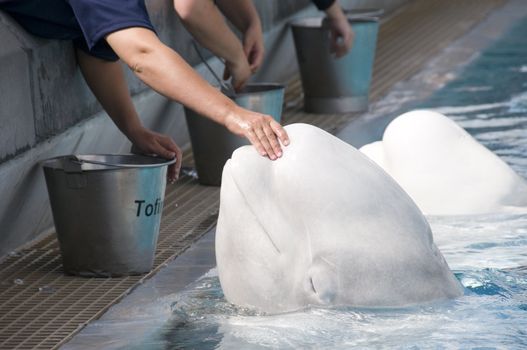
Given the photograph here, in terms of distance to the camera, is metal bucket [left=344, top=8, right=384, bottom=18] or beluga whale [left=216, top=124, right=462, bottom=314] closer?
beluga whale [left=216, top=124, right=462, bottom=314]

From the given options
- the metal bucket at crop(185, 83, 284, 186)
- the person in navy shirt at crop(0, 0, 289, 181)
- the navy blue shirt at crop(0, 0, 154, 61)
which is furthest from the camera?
the metal bucket at crop(185, 83, 284, 186)

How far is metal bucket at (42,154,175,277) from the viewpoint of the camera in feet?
15.3

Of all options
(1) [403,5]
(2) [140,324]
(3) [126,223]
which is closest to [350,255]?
(2) [140,324]

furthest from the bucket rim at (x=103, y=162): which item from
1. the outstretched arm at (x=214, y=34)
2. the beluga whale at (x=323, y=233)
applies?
the outstretched arm at (x=214, y=34)

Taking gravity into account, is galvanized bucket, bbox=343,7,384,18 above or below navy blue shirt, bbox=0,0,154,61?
below

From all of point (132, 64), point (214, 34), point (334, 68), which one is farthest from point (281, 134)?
point (334, 68)

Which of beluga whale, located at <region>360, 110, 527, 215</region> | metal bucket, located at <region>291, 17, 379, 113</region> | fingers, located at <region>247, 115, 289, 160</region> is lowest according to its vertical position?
metal bucket, located at <region>291, 17, 379, 113</region>

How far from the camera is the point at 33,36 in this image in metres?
5.38

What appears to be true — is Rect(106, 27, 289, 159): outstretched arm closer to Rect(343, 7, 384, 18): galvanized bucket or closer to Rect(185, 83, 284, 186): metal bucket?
Rect(185, 83, 284, 186): metal bucket

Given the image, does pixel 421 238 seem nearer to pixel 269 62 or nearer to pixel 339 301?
pixel 339 301

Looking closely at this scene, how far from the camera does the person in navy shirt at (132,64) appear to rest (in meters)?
3.95

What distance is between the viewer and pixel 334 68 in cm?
793

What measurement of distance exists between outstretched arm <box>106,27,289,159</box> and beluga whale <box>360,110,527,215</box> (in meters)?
1.31

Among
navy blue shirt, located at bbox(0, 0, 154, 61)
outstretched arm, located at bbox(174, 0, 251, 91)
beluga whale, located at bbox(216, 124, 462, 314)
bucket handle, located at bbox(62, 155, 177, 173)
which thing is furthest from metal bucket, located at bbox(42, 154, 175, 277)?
outstretched arm, located at bbox(174, 0, 251, 91)
